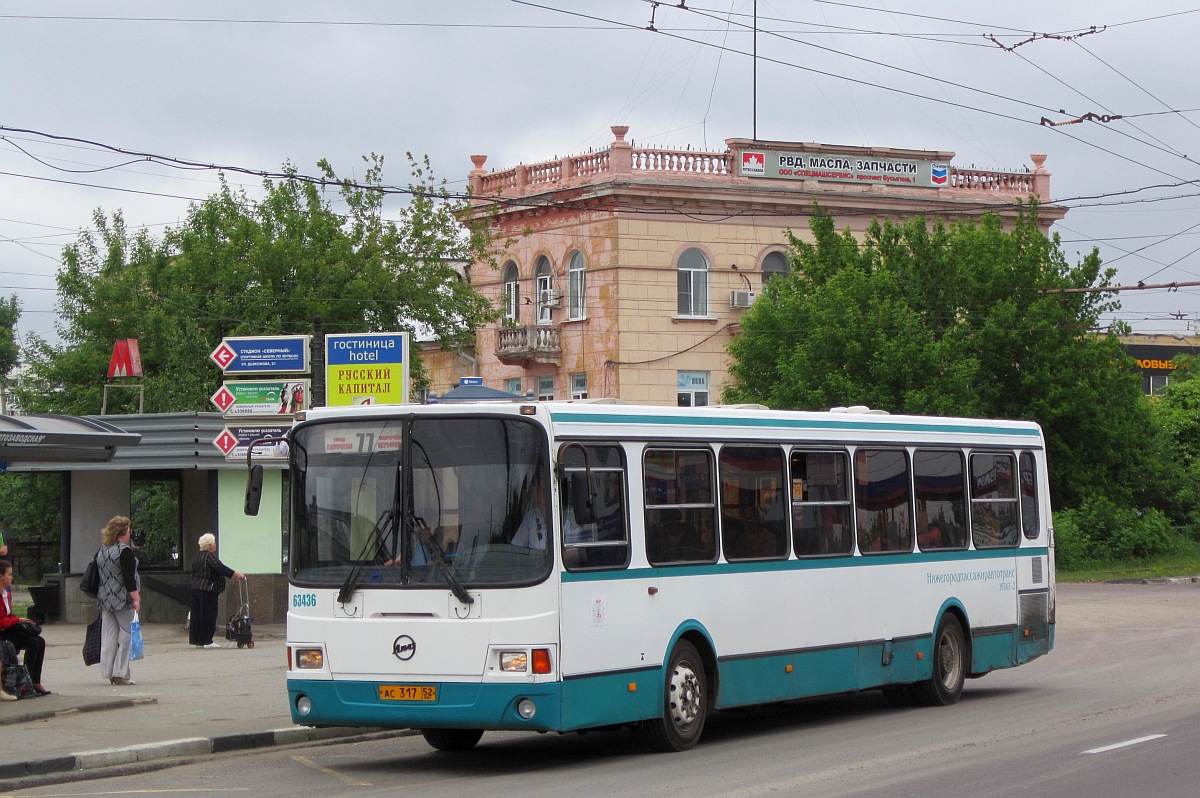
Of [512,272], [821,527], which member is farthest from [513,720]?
[512,272]

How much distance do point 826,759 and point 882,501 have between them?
149 inches

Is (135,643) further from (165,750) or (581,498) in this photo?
(581,498)

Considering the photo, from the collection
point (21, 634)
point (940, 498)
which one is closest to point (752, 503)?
point (940, 498)

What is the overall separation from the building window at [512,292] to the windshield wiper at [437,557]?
38.7m

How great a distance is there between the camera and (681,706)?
12617 millimetres

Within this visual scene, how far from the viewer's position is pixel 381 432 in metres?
12.0

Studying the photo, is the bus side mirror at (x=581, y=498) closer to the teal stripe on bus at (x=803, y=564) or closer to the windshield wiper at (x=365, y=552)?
the teal stripe on bus at (x=803, y=564)

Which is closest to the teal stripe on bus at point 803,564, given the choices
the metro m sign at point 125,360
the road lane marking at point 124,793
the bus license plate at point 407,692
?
the bus license plate at point 407,692

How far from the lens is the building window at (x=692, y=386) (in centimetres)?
4794

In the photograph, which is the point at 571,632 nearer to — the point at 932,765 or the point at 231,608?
the point at 932,765

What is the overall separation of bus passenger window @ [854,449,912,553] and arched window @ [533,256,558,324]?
33.8 metres

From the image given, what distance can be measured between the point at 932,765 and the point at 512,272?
39.9 metres

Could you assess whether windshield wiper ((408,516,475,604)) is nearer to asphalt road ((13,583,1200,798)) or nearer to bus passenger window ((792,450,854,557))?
asphalt road ((13,583,1200,798))

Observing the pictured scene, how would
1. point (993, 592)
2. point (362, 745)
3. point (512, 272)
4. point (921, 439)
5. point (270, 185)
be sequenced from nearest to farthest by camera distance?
point (362, 745)
point (921, 439)
point (993, 592)
point (270, 185)
point (512, 272)
